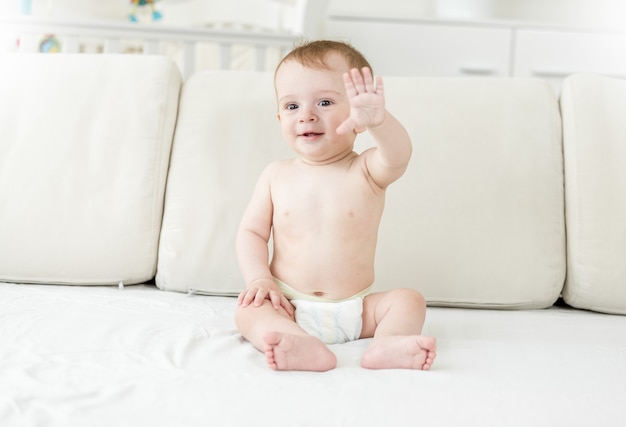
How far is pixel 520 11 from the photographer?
3393mm

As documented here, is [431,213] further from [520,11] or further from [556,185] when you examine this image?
[520,11]

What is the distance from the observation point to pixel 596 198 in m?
1.31

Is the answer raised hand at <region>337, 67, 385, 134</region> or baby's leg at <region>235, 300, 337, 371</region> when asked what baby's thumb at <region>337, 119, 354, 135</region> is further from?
baby's leg at <region>235, 300, 337, 371</region>

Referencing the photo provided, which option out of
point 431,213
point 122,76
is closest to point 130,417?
point 431,213

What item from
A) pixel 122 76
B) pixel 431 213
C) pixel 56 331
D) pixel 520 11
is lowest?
pixel 56 331

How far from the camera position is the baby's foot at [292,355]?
0.83m

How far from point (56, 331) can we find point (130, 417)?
13.2 inches

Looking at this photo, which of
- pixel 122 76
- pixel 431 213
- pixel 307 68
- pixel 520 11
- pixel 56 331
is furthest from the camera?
pixel 520 11

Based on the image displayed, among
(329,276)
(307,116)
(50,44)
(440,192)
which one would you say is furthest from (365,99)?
(50,44)

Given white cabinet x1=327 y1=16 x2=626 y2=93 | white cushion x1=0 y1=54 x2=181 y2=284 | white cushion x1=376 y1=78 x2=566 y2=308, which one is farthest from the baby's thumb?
white cabinet x1=327 y1=16 x2=626 y2=93

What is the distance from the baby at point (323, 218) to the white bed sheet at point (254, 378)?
7 centimetres

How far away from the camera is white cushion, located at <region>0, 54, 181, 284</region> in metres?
1.33

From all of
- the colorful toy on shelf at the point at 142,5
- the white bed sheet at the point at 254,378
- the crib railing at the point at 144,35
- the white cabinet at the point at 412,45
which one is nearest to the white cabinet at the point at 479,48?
the white cabinet at the point at 412,45

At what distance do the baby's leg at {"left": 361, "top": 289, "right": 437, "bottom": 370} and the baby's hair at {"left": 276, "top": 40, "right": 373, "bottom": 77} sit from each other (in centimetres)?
35
